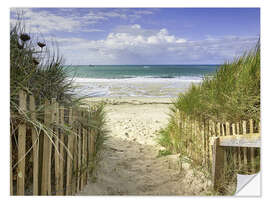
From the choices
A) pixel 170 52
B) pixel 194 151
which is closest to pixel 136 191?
pixel 194 151

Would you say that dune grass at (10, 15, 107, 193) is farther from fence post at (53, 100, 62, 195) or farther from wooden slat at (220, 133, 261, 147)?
wooden slat at (220, 133, 261, 147)

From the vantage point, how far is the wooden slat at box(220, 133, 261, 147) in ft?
8.64

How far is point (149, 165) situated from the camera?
3.77 metres

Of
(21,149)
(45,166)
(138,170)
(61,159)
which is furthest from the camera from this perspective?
(138,170)

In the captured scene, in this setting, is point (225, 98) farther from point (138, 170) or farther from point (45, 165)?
point (45, 165)

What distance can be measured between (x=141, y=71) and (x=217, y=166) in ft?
6.07

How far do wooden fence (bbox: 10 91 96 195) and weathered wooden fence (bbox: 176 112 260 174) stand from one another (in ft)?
4.81

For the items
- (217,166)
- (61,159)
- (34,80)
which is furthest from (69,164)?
(217,166)

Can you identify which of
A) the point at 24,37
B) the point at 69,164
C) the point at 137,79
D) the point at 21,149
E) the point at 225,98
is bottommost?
the point at 69,164

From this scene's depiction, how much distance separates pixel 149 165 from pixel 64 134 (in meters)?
1.64

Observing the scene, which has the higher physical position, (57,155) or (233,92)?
(233,92)

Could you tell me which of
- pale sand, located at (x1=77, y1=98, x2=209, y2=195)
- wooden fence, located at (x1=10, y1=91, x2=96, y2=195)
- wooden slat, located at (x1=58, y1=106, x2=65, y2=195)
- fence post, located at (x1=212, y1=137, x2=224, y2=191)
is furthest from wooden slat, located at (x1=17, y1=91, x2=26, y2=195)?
fence post, located at (x1=212, y1=137, x2=224, y2=191)

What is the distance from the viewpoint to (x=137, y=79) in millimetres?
4578

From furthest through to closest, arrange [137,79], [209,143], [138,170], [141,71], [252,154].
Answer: [137,79] → [141,71] → [138,170] → [209,143] → [252,154]
